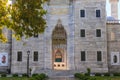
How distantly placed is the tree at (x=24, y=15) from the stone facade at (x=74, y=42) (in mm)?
22672

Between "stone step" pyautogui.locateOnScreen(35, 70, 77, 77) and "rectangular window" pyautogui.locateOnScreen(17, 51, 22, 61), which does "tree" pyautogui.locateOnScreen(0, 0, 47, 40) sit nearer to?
"stone step" pyautogui.locateOnScreen(35, 70, 77, 77)

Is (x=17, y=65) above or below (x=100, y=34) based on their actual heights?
below

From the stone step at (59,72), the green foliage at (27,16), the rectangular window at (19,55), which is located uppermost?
the green foliage at (27,16)

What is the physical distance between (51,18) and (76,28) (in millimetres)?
4069

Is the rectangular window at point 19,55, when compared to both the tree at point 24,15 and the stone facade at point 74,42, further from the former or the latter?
the tree at point 24,15

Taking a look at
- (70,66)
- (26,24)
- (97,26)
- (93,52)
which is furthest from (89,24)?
(26,24)

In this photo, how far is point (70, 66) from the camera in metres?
39.8

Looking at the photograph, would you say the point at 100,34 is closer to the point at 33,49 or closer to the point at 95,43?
the point at 95,43

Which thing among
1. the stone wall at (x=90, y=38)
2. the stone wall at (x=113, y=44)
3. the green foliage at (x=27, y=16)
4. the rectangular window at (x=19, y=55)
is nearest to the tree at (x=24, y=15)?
the green foliage at (x=27, y=16)

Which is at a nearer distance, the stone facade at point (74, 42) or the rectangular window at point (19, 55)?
the stone facade at point (74, 42)

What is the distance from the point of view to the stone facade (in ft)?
131

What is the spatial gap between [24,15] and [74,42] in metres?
24.0

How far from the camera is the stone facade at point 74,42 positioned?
39.8 meters

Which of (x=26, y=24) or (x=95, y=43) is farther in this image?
(x=95, y=43)
